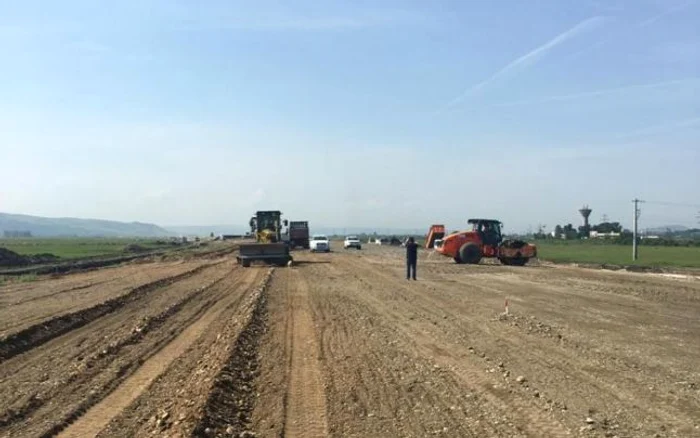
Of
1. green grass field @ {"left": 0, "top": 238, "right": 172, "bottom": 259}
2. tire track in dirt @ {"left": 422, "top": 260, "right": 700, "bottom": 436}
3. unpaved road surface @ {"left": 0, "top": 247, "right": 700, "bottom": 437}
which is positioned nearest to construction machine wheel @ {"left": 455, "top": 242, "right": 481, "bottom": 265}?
tire track in dirt @ {"left": 422, "top": 260, "right": 700, "bottom": 436}

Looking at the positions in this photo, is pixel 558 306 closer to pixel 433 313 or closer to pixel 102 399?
pixel 433 313

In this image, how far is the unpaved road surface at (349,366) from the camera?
8.25 metres

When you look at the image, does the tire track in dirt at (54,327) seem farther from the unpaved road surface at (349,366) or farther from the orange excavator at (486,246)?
the orange excavator at (486,246)

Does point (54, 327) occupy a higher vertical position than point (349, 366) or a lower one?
lower

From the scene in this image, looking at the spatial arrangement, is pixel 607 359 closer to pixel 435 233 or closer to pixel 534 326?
pixel 534 326

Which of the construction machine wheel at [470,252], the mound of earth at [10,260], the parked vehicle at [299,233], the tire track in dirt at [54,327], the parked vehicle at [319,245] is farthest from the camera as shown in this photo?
the parked vehicle at [299,233]

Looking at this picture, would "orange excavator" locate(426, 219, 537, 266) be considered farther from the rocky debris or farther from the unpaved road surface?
the rocky debris

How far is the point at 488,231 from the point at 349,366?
107 ft

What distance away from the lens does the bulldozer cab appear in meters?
42.8

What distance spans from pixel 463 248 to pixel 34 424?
3584 cm

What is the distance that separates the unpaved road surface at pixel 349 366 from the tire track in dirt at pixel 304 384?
35 mm

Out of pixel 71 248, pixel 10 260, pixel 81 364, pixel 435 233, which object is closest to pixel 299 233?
pixel 435 233

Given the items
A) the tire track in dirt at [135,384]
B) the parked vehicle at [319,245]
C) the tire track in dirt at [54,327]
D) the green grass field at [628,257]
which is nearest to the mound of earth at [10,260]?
the parked vehicle at [319,245]

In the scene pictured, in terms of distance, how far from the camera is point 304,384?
1020cm
